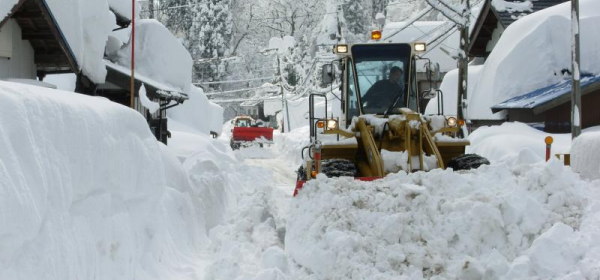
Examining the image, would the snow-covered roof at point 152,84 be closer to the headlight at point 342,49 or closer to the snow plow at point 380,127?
the snow plow at point 380,127

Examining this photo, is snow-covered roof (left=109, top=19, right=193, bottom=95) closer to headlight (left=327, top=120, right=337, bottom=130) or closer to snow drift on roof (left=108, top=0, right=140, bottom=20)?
snow drift on roof (left=108, top=0, right=140, bottom=20)

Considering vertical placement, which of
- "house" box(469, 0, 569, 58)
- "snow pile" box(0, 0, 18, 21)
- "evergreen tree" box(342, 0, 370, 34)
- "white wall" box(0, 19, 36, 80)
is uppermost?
"evergreen tree" box(342, 0, 370, 34)

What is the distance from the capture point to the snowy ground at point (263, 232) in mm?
5016

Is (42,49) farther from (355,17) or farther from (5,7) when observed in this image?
(355,17)

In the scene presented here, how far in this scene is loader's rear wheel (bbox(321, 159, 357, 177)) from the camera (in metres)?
10.4

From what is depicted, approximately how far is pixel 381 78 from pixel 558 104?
448 inches

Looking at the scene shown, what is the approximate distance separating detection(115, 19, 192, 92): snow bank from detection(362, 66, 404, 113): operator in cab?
16.0 metres

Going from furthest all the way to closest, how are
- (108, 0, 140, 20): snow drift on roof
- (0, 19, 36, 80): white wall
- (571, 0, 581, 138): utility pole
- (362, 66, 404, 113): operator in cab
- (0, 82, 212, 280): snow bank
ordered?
(108, 0, 140, 20): snow drift on roof, (571, 0, 581, 138): utility pole, (0, 19, 36, 80): white wall, (362, 66, 404, 113): operator in cab, (0, 82, 212, 280): snow bank

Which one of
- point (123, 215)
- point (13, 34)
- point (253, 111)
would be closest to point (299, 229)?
point (123, 215)

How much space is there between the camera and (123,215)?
23.3 feet

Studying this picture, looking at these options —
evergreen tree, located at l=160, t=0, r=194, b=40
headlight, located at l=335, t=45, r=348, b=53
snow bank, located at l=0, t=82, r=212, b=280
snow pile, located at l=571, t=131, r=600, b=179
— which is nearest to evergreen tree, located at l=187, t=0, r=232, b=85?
evergreen tree, located at l=160, t=0, r=194, b=40

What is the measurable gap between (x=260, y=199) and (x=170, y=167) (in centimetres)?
293

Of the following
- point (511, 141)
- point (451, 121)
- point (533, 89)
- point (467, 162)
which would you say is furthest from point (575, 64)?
point (533, 89)

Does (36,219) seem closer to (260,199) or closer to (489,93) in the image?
(260,199)
